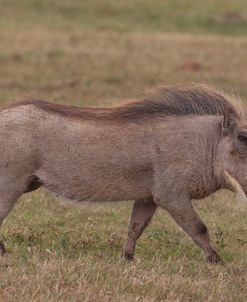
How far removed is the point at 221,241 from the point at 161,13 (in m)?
22.2

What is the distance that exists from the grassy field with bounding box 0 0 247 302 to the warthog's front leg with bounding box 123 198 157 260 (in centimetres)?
15

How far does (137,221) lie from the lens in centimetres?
688

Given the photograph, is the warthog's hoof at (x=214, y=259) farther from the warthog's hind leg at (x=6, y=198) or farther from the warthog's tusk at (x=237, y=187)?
the warthog's hind leg at (x=6, y=198)

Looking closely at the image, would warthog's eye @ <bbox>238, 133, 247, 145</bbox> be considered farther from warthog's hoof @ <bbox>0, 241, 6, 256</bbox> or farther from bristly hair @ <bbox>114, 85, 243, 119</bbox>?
warthog's hoof @ <bbox>0, 241, 6, 256</bbox>

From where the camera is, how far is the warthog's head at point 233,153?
6539mm

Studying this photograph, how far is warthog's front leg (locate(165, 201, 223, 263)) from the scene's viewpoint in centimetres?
649

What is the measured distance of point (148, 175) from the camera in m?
6.56

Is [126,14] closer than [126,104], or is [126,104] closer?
[126,104]

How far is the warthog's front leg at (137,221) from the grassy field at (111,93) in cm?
15

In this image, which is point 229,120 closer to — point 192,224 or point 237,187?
point 237,187

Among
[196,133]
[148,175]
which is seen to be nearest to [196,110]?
[196,133]

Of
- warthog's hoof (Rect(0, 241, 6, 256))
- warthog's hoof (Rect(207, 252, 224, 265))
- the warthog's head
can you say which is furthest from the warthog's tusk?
warthog's hoof (Rect(0, 241, 6, 256))

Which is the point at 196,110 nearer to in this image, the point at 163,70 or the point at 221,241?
the point at 221,241

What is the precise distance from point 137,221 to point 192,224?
1.74 ft
